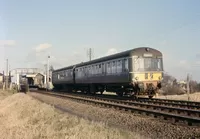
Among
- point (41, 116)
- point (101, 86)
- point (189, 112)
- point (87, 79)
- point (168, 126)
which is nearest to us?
point (168, 126)

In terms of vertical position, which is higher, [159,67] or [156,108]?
[159,67]

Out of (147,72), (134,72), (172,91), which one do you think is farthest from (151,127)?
(172,91)

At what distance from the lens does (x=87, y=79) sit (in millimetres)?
33406

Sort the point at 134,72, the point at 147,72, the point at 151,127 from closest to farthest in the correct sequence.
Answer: the point at 151,127
the point at 134,72
the point at 147,72

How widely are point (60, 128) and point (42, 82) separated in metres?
57.4

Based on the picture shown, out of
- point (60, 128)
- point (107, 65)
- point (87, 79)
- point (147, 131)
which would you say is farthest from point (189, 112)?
point (87, 79)

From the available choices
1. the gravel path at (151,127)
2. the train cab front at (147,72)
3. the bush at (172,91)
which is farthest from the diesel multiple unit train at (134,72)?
the bush at (172,91)

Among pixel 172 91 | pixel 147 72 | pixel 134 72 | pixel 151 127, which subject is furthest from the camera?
pixel 172 91

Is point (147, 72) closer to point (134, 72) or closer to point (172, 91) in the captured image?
point (134, 72)

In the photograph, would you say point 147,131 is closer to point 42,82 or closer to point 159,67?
point 159,67

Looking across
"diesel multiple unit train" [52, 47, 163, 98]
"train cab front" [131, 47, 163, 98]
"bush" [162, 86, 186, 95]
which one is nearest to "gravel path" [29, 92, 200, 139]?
"train cab front" [131, 47, 163, 98]

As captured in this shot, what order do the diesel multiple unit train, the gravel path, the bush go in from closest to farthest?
the gravel path → the diesel multiple unit train → the bush

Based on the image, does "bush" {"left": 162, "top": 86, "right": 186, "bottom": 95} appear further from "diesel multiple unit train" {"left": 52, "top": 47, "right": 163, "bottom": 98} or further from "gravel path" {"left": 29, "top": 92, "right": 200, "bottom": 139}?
"gravel path" {"left": 29, "top": 92, "right": 200, "bottom": 139}

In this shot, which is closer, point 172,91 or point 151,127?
point 151,127
